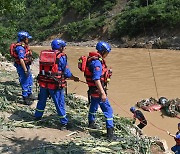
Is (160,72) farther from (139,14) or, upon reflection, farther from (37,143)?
(139,14)

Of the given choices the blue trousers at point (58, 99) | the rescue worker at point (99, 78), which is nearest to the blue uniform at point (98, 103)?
the rescue worker at point (99, 78)

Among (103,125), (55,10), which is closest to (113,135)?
(103,125)

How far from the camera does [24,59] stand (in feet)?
26.3

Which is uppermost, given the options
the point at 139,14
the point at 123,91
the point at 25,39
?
the point at 139,14

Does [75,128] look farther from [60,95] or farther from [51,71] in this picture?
[51,71]

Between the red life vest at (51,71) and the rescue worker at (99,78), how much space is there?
538 mm

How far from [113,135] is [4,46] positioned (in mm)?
17400

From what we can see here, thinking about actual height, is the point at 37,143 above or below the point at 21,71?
below

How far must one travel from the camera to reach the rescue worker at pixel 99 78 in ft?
19.3

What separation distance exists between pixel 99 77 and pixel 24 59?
9.10 feet

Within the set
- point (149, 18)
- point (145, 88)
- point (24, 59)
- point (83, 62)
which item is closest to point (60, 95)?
point (83, 62)

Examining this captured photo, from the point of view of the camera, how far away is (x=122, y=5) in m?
48.2

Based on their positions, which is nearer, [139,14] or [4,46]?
[4,46]

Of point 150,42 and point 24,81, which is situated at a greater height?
point 150,42
